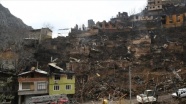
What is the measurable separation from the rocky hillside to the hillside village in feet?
8.32

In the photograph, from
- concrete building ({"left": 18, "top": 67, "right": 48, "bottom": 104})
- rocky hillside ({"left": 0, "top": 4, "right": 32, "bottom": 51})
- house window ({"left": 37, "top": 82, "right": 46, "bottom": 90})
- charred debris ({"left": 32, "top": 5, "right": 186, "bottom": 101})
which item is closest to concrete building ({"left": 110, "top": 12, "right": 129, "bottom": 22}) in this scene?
charred debris ({"left": 32, "top": 5, "right": 186, "bottom": 101})

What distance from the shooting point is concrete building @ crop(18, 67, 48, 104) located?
122 feet

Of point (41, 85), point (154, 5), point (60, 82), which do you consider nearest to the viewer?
point (41, 85)

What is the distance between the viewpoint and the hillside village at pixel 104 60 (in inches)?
1487

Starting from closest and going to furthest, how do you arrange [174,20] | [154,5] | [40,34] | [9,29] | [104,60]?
1. [104,60]
2. [174,20]
3. [40,34]
4. [154,5]
5. [9,29]

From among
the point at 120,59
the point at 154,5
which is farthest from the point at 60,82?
the point at 154,5

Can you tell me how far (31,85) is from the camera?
37469mm

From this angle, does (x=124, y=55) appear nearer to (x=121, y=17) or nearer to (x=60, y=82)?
(x=60, y=82)

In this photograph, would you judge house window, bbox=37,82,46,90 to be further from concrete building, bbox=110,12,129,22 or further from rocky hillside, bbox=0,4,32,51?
concrete building, bbox=110,12,129,22

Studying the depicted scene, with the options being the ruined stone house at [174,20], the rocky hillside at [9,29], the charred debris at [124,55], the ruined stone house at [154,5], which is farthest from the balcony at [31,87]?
the ruined stone house at [154,5]

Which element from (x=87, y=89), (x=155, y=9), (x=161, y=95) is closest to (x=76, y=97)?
(x=87, y=89)

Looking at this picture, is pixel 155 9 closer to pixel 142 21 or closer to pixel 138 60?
pixel 142 21

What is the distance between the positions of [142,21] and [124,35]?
8.83 metres

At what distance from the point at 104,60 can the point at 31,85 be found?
63.0ft
